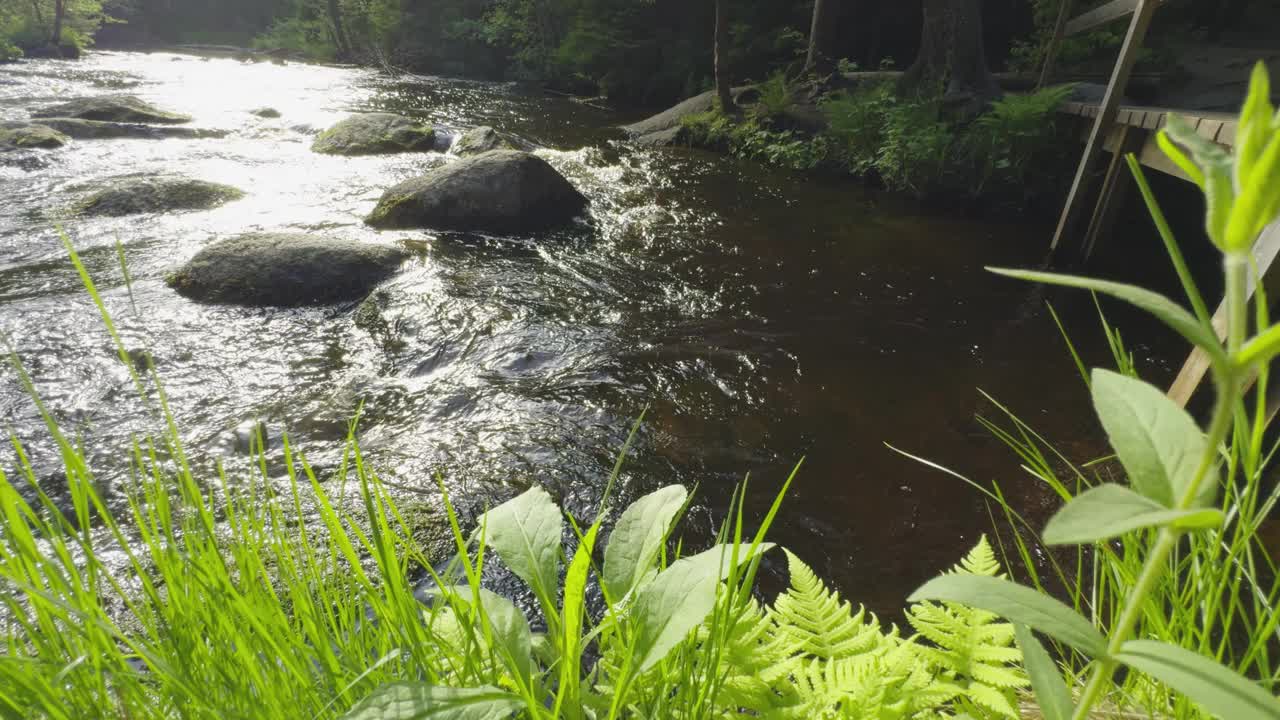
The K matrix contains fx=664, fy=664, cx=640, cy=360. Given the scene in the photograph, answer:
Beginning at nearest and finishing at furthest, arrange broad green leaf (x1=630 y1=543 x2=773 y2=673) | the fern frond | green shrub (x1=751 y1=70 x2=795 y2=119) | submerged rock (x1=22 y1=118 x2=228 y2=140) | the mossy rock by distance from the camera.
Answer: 1. broad green leaf (x1=630 y1=543 x2=773 y2=673)
2. the fern frond
3. the mossy rock
4. submerged rock (x1=22 y1=118 x2=228 y2=140)
5. green shrub (x1=751 y1=70 x2=795 y2=119)

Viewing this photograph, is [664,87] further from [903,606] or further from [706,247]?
[903,606]

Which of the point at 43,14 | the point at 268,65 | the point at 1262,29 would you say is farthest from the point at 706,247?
the point at 43,14

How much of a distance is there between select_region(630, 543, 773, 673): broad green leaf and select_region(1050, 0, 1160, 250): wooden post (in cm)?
661

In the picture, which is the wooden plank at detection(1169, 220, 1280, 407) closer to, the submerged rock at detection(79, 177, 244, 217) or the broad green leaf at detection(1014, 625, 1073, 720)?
the broad green leaf at detection(1014, 625, 1073, 720)

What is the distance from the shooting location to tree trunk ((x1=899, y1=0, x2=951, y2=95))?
10558 millimetres

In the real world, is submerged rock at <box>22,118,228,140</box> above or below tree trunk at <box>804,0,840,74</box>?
below

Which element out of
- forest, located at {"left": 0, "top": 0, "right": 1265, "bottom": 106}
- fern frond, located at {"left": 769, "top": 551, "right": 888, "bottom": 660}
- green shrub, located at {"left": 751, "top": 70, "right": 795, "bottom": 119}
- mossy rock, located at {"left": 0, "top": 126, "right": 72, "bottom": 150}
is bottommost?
fern frond, located at {"left": 769, "top": 551, "right": 888, "bottom": 660}

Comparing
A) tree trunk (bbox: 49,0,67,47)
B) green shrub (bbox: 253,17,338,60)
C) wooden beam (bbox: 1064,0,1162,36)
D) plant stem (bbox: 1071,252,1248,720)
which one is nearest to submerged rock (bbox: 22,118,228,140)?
wooden beam (bbox: 1064,0,1162,36)

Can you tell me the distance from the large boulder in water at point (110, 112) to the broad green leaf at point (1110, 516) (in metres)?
13.6

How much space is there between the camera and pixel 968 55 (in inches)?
403

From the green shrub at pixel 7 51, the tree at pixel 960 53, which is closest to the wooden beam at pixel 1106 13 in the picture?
the tree at pixel 960 53

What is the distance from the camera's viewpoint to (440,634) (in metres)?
1.13

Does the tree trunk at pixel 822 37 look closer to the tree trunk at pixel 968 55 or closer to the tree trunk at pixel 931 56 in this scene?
the tree trunk at pixel 931 56

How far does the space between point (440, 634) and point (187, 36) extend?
4536 centimetres
